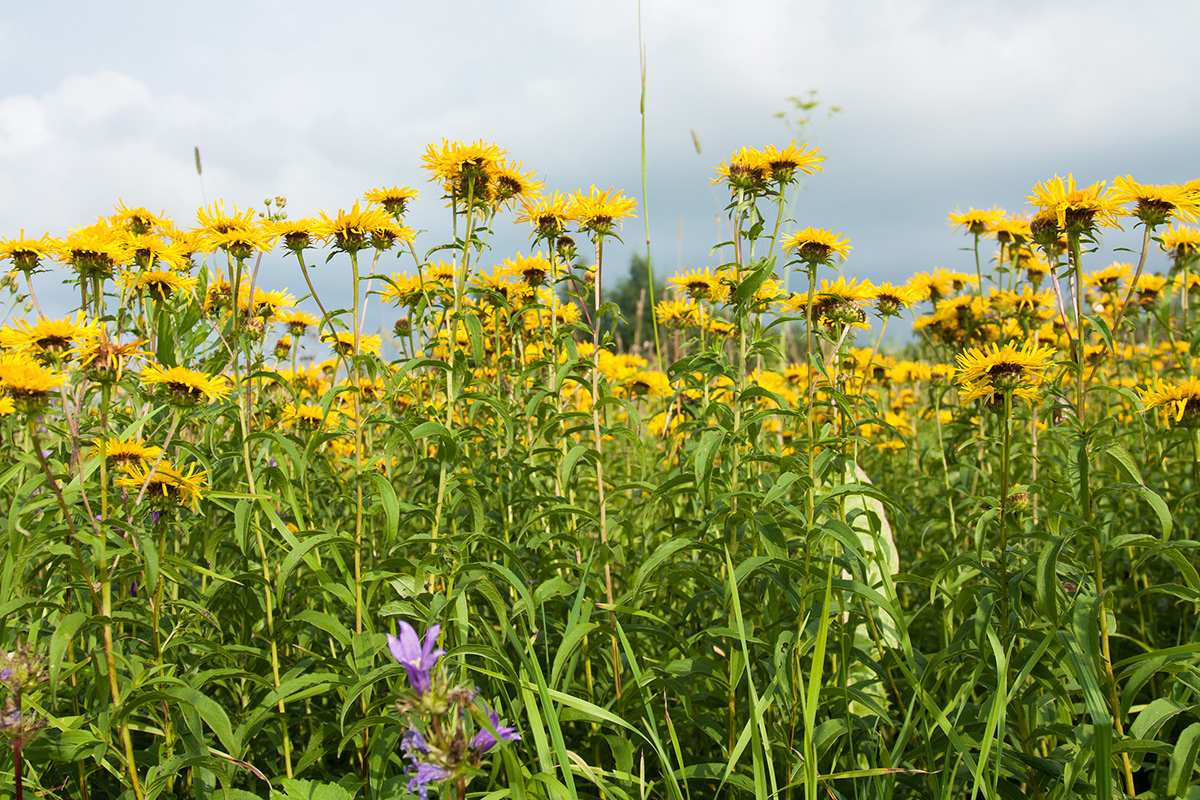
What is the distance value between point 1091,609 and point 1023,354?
570 millimetres

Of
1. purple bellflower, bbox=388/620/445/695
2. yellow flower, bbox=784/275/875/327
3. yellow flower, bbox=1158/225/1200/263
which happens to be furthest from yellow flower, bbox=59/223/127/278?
yellow flower, bbox=1158/225/1200/263

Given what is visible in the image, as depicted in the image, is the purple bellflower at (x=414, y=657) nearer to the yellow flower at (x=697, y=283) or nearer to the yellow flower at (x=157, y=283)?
the yellow flower at (x=157, y=283)

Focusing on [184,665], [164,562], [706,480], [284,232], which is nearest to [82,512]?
[164,562]

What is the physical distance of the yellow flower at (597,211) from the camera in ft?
7.97

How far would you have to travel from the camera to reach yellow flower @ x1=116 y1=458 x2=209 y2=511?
178 cm

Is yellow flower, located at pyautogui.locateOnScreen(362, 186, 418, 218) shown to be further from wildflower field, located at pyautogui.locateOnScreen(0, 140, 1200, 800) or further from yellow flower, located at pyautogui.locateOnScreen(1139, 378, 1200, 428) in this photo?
yellow flower, located at pyautogui.locateOnScreen(1139, 378, 1200, 428)

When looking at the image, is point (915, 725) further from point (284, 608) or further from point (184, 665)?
point (184, 665)

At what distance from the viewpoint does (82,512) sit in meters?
1.63

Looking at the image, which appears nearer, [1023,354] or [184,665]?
[1023,354]

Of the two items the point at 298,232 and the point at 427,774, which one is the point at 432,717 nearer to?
the point at 427,774

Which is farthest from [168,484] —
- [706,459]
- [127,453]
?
[706,459]

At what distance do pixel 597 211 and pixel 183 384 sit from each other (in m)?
1.31

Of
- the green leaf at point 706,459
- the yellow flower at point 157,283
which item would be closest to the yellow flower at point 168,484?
the yellow flower at point 157,283

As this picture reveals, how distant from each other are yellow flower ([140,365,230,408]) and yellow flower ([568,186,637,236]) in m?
1.17
